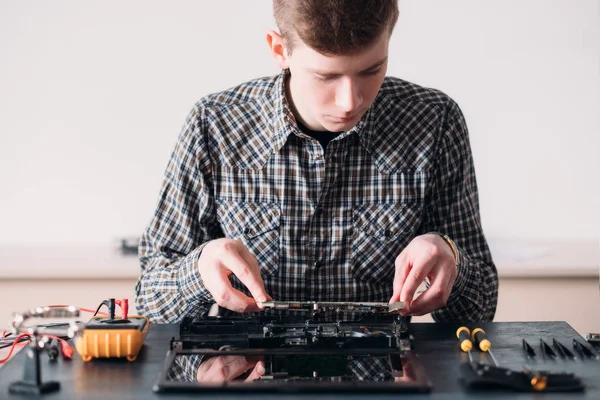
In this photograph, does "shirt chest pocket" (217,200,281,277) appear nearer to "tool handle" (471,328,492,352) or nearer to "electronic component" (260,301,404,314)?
"electronic component" (260,301,404,314)

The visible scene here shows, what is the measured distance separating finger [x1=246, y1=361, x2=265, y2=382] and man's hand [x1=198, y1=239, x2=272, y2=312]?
20 centimetres

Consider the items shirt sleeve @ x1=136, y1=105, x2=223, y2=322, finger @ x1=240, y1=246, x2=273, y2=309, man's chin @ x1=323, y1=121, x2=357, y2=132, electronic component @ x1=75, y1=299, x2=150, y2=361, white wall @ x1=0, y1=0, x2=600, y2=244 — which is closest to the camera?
electronic component @ x1=75, y1=299, x2=150, y2=361

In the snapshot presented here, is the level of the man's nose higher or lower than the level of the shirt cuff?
higher

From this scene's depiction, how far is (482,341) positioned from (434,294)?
0.66 feet

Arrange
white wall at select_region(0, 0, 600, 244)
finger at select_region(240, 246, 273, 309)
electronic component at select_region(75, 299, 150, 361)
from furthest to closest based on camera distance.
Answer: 1. white wall at select_region(0, 0, 600, 244)
2. finger at select_region(240, 246, 273, 309)
3. electronic component at select_region(75, 299, 150, 361)

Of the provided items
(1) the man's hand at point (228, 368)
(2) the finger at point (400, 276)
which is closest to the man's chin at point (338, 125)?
(2) the finger at point (400, 276)

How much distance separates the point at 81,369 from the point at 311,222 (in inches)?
24.0

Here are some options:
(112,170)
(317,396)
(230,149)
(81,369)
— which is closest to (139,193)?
(112,170)

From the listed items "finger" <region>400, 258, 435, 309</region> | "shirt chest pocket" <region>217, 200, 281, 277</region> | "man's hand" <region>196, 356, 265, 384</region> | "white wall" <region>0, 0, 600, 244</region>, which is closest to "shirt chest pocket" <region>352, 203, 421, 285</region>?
"shirt chest pocket" <region>217, 200, 281, 277</region>

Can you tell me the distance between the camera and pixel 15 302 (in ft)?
7.36

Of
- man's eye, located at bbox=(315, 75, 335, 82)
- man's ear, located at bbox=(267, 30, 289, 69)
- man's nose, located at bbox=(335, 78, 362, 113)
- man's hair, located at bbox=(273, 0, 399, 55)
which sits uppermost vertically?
man's hair, located at bbox=(273, 0, 399, 55)

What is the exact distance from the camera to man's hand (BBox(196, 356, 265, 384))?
3.17 ft

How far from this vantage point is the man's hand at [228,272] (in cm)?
122

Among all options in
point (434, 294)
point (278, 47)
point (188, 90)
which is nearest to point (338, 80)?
point (278, 47)
